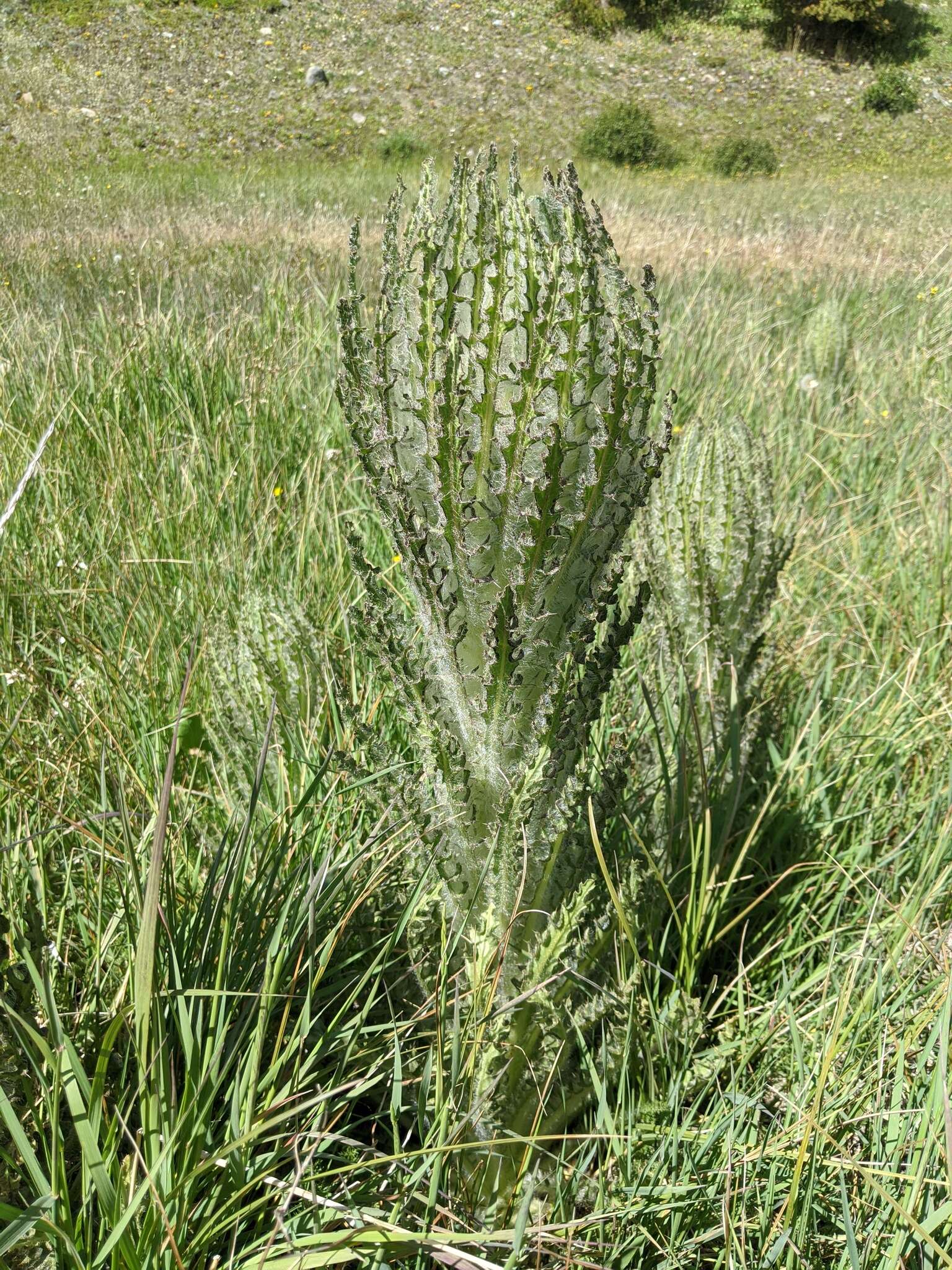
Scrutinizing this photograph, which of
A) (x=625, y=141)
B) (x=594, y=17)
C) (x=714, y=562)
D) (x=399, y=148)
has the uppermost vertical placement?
(x=594, y=17)

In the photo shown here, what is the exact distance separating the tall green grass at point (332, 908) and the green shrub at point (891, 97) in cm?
2605

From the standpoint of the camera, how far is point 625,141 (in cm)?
1983

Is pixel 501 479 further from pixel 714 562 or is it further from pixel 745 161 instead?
pixel 745 161

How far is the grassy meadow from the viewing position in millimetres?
966

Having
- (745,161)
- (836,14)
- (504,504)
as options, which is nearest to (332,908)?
(504,504)

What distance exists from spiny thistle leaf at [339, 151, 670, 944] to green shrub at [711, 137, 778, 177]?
20166 mm

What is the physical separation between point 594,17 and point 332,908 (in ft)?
103

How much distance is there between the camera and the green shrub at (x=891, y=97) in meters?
24.1

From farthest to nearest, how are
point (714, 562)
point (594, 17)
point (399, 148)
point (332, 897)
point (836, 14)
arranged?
point (594, 17) < point (836, 14) < point (399, 148) < point (714, 562) < point (332, 897)

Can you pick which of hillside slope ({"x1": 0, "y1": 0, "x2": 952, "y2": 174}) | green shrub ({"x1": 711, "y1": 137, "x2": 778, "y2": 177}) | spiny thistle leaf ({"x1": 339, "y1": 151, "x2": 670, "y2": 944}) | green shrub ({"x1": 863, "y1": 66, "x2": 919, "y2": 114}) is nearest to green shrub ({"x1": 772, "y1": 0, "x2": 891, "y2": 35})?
hillside slope ({"x1": 0, "y1": 0, "x2": 952, "y2": 174})

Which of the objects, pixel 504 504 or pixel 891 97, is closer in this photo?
pixel 504 504

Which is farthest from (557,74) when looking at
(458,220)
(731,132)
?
(458,220)

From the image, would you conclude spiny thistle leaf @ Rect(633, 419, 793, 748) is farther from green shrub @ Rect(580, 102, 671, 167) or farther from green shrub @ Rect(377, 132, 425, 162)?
green shrub @ Rect(580, 102, 671, 167)

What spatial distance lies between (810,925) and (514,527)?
106 cm
